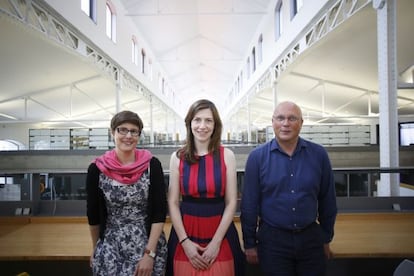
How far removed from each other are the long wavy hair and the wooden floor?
1.00 metres

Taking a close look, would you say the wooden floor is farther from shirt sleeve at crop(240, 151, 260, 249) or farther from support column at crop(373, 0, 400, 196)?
support column at crop(373, 0, 400, 196)

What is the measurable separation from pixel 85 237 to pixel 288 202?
1619mm

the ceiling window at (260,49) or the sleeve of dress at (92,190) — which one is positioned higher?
the ceiling window at (260,49)

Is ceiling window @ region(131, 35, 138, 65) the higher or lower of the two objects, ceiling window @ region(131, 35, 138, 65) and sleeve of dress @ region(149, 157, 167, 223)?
the higher

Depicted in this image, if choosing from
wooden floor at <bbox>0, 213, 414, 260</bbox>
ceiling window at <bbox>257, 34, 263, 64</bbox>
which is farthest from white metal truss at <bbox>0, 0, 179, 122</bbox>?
ceiling window at <bbox>257, 34, 263, 64</bbox>

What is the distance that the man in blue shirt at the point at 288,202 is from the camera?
1754 mm

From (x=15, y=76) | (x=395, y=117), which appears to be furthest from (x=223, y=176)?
(x=15, y=76)

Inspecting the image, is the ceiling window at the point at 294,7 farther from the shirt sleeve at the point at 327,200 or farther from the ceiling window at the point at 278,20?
the shirt sleeve at the point at 327,200

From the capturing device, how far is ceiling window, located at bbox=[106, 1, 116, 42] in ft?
35.2

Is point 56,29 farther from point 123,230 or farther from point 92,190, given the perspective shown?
point 123,230

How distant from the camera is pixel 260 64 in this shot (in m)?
13.8

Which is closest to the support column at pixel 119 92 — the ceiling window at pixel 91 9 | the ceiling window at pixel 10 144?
the ceiling window at pixel 91 9

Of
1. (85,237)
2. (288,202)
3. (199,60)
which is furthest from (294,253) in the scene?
(199,60)

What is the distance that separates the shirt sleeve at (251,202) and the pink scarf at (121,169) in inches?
23.2
